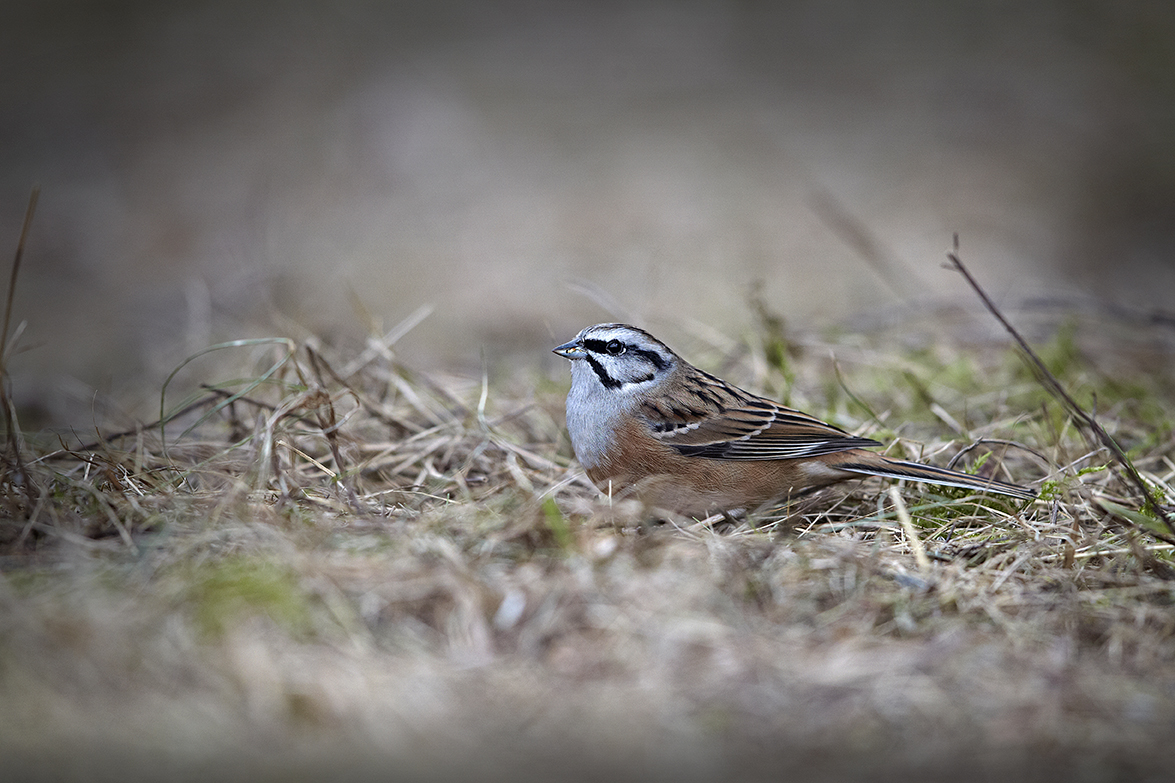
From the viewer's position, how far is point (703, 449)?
4156mm

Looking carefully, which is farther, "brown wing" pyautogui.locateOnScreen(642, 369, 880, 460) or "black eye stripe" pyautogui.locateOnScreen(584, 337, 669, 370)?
"black eye stripe" pyautogui.locateOnScreen(584, 337, 669, 370)

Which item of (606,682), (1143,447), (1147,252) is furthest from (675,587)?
(1147,252)

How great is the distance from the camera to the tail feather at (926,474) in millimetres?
3645

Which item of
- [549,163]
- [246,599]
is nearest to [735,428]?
[246,599]

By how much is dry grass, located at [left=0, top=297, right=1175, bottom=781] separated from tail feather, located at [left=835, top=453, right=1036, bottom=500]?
130 mm

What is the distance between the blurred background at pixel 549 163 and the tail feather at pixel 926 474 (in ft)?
9.42

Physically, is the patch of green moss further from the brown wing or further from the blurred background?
the blurred background

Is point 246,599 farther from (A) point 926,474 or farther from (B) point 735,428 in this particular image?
(A) point 926,474

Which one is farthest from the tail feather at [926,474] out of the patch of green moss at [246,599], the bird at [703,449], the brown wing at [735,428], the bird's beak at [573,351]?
the patch of green moss at [246,599]

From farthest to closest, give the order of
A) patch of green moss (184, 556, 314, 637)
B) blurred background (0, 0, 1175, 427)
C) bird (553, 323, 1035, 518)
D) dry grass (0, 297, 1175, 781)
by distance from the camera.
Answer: blurred background (0, 0, 1175, 427)
bird (553, 323, 1035, 518)
patch of green moss (184, 556, 314, 637)
dry grass (0, 297, 1175, 781)

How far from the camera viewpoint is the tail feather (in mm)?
3645

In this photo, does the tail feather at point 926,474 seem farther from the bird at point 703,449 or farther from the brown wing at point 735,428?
the brown wing at point 735,428

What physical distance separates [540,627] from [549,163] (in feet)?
32.8

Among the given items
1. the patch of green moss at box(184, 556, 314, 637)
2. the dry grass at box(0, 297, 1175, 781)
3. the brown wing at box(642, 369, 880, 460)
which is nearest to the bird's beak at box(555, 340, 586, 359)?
the brown wing at box(642, 369, 880, 460)
